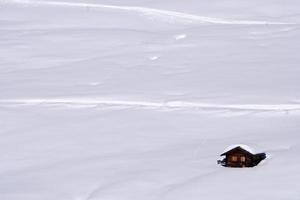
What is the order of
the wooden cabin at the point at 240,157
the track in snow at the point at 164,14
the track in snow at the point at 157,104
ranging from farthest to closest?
the track in snow at the point at 164,14, the track in snow at the point at 157,104, the wooden cabin at the point at 240,157

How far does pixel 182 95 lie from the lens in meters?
6.88

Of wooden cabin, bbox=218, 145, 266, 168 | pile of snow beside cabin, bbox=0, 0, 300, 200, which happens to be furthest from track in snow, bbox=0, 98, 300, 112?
wooden cabin, bbox=218, 145, 266, 168

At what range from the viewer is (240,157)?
470 centimetres

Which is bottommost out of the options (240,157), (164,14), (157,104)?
(157,104)

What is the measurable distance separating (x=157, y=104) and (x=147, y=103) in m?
0.11

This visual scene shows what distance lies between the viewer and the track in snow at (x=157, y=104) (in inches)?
247

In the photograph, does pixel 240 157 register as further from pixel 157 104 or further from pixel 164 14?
pixel 164 14

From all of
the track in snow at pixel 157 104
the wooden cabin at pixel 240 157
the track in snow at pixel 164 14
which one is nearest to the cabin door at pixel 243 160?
the wooden cabin at pixel 240 157

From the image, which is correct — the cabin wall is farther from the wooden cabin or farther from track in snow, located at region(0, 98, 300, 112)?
track in snow, located at region(0, 98, 300, 112)

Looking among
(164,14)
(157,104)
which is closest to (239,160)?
(157,104)

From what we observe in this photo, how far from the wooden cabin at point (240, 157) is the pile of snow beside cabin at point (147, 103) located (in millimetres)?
59

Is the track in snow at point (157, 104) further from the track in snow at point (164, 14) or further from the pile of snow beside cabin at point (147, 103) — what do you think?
the track in snow at point (164, 14)

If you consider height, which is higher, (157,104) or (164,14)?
(164,14)

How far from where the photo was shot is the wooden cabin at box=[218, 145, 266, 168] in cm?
469
